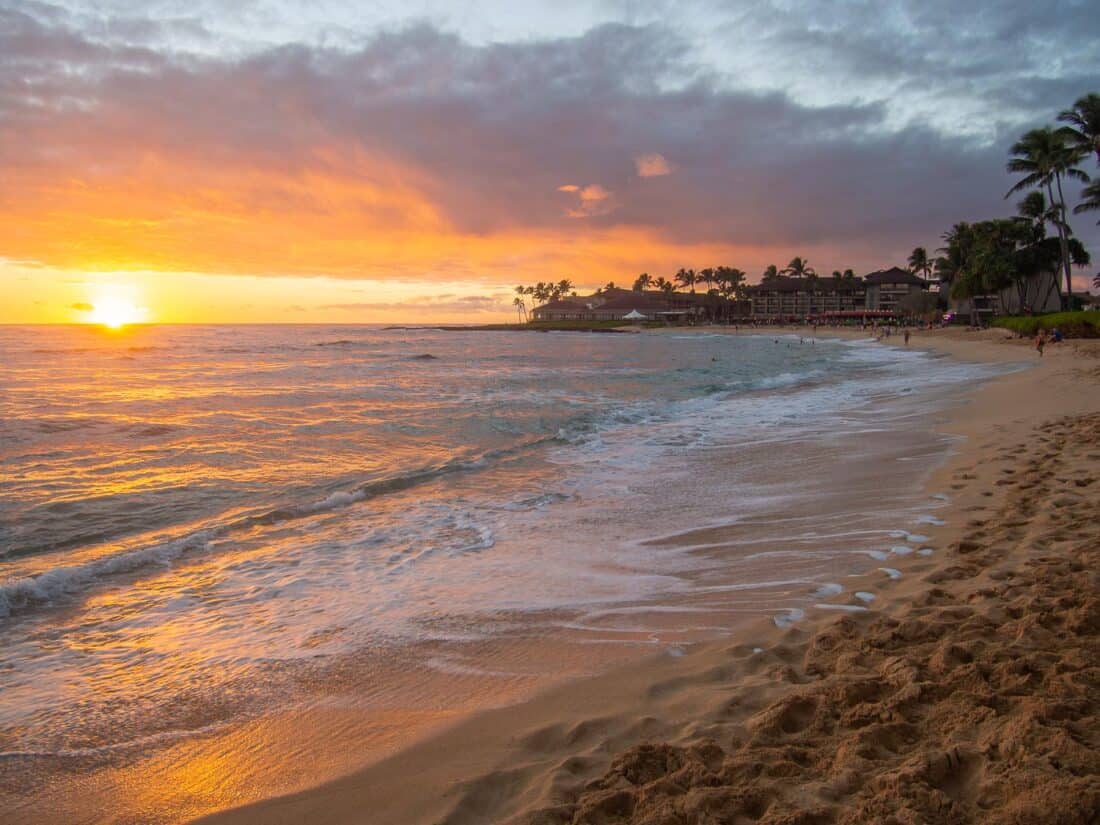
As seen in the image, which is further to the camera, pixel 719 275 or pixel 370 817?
pixel 719 275

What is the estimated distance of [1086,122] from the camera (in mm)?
43812

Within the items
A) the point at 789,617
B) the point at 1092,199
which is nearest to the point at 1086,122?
the point at 1092,199

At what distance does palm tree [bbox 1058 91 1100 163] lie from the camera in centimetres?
4334

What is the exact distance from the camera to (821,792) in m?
2.61

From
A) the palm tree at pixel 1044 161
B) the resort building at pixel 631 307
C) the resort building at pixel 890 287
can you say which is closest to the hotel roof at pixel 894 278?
the resort building at pixel 890 287

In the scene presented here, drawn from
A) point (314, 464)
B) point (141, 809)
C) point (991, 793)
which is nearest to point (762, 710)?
point (991, 793)

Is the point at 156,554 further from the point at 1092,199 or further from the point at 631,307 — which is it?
the point at 631,307

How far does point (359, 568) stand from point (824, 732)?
4.62m

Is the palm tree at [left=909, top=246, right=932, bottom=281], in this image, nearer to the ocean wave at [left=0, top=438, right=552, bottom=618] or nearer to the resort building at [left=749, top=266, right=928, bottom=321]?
the resort building at [left=749, top=266, right=928, bottom=321]

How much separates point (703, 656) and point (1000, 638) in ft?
5.36

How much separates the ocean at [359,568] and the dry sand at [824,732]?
340mm

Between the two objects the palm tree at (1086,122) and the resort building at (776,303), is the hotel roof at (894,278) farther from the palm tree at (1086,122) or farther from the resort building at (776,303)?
the palm tree at (1086,122)

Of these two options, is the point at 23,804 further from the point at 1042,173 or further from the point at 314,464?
the point at 1042,173

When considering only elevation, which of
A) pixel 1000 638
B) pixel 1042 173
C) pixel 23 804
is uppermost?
pixel 1042 173
